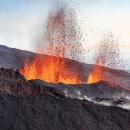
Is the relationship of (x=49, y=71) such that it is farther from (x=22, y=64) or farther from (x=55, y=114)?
(x=55, y=114)

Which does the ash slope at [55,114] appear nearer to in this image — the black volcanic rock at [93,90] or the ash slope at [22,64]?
the black volcanic rock at [93,90]

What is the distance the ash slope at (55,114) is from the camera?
15.9 metres

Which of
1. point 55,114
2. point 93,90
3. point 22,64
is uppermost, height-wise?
point 22,64

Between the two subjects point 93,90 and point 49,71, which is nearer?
point 93,90

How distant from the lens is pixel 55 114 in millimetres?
16688

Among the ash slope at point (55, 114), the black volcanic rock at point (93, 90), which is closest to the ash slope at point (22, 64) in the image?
the black volcanic rock at point (93, 90)

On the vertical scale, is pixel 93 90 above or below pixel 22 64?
below

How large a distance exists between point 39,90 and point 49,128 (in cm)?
908

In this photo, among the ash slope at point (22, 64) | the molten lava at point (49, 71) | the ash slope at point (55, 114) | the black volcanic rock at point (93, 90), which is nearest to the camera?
the ash slope at point (55, 114)

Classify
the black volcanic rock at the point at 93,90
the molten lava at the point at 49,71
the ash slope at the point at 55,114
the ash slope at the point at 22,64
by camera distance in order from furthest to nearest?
the ash slope at the point at 22,64 → the molten lava at the point at 49,71 → the black volcanic rock at the point at 93,90 → the ash slope at the point at 55,114

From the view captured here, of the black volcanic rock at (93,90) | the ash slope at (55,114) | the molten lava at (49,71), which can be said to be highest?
the molten lava at (49,71)

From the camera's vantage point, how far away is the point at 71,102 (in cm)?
1770

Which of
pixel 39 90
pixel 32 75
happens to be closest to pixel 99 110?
pixel 39 90

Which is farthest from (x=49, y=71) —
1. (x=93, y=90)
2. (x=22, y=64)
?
(x=22, y=64)
